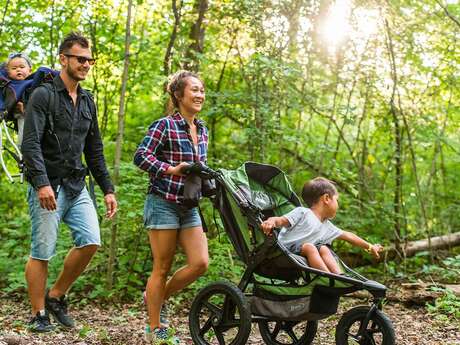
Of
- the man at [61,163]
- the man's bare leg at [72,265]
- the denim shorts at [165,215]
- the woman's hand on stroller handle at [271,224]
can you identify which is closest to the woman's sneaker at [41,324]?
the man at [61,163]

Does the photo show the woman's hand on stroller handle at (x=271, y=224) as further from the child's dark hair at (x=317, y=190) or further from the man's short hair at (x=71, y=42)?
the man's short hair at (x=71, y=42)

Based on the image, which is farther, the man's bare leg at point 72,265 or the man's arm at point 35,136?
the man's bare leg at point 72,265

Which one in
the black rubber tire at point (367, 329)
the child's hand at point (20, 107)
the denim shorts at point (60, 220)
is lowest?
the black rubber tire at point (367, 329)

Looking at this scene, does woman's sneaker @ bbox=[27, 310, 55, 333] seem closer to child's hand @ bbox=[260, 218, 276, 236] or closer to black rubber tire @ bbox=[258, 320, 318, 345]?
black rubber tire @ bbox=[258, 320, 318, 345]

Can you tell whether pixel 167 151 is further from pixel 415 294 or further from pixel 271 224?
pixel 415 294

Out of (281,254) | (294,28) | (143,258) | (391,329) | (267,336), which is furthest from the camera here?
(294,28)

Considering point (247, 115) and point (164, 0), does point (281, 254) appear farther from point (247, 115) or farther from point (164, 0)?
point (164, 0)

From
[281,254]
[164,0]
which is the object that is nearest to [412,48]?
[164,0]

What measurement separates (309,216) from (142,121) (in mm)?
5912

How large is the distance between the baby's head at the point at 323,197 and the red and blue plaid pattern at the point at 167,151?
869 millimetres

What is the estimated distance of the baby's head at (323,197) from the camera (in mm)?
4148

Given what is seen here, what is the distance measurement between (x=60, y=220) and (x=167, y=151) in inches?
41.3

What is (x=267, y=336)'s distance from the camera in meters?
4.45

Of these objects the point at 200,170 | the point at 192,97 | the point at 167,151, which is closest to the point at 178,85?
the point at 192,97
